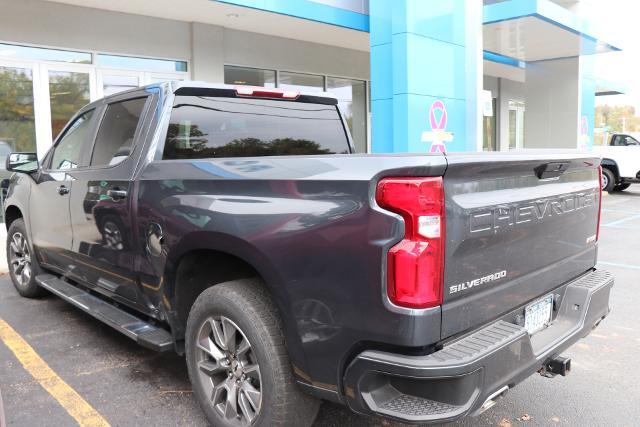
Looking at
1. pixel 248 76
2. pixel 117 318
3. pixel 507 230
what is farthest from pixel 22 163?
pixel 248 76

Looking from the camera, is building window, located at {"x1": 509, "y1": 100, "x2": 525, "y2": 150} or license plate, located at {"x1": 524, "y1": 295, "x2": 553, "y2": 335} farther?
building window, located at {"x1": 509, "y1": 100, "x2": 525, "y2": 150}

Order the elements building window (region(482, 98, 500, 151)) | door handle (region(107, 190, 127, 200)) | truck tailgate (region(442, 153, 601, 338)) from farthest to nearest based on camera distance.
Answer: building window (region(482, 98, 500, 151)), door handle (region(107, 190, 127, 200)), truck tailgate (region(442, 153, 601, 338))

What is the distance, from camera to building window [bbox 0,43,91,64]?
9.04 metres

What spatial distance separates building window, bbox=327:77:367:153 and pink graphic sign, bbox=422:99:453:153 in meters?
3.74

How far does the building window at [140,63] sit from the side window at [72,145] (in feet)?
20.0

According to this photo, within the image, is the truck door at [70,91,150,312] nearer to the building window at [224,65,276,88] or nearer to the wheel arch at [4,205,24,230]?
the wheel arch at [4,205,24,230]

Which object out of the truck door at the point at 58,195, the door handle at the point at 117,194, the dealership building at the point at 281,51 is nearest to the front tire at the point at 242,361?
the door handle at the point at 117,194

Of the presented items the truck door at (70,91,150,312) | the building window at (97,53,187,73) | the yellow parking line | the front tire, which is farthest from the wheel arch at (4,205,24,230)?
the building window at (97,53,187,73)

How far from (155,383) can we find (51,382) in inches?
27.4

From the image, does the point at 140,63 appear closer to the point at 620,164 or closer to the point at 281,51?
the point at 281,51

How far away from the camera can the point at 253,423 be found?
2625mm

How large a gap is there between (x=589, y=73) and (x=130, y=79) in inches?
617

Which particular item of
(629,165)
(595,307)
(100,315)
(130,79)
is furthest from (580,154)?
(629,165)

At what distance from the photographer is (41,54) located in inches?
369
